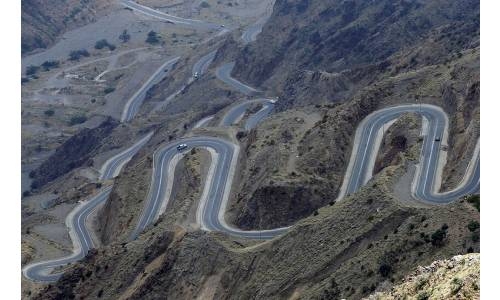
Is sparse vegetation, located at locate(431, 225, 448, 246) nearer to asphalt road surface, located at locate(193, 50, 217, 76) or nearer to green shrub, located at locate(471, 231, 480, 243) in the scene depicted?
Answer: green shrub, located at locate(471, 231, 480, 243)

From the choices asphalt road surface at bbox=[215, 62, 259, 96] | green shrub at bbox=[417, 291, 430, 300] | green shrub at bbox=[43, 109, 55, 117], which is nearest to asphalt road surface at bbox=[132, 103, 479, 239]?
green shrub at bbox=[417, 291, 430, 300]

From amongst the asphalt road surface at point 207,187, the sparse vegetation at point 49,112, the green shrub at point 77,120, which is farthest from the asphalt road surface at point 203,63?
the asphalt road surface at point 207,187

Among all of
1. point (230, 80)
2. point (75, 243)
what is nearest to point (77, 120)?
point (230, 80)

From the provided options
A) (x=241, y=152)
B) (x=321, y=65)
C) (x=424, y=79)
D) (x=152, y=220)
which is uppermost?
(x=321, y=65)

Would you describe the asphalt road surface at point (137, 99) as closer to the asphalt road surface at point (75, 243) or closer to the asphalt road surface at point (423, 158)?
the asphalt road surface at point (75, 243)

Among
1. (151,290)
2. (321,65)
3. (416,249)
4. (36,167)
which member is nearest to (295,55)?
(321,65)

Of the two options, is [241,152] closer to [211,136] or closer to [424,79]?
[211,136]
